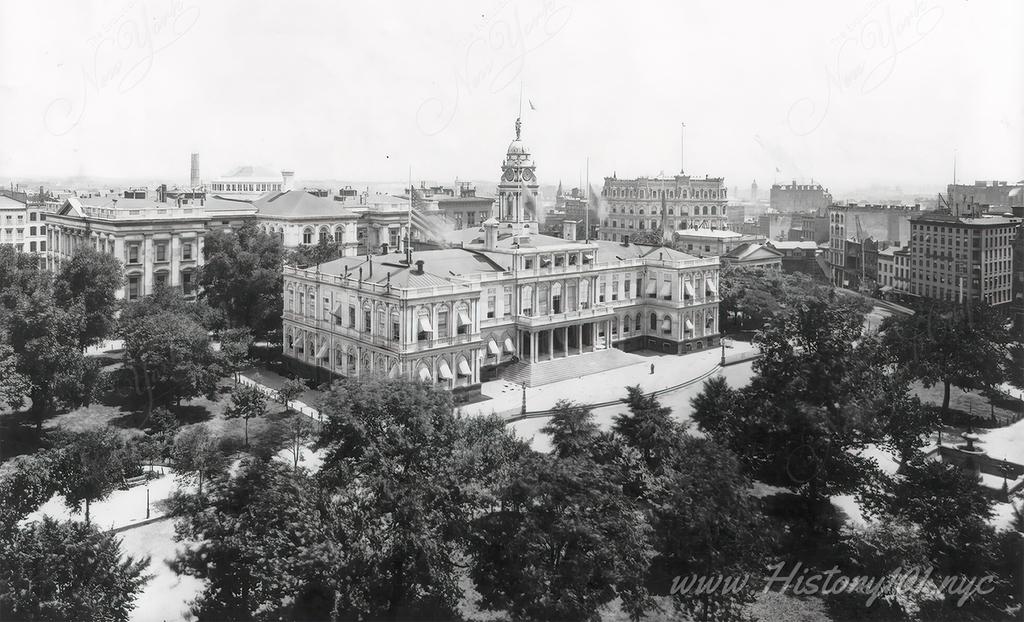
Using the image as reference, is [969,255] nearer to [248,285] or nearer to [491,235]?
[491,235]

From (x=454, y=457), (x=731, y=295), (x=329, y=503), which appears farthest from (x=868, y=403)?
(x=731, y=295)

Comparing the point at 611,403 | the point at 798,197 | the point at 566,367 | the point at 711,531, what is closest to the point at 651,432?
the point at 711,531

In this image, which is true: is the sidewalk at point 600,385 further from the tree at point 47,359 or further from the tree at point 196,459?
the tree at point 47,359

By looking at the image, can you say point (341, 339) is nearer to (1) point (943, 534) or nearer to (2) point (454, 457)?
(2) point (454, 457)

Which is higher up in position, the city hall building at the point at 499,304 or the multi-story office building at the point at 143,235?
the multi-story office building at the point at 143,235

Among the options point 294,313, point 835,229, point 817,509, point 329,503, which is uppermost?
point 835,229

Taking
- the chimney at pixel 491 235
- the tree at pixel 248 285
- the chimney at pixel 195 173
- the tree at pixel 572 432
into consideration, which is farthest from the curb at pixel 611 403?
the chimney at pixel 195 173
